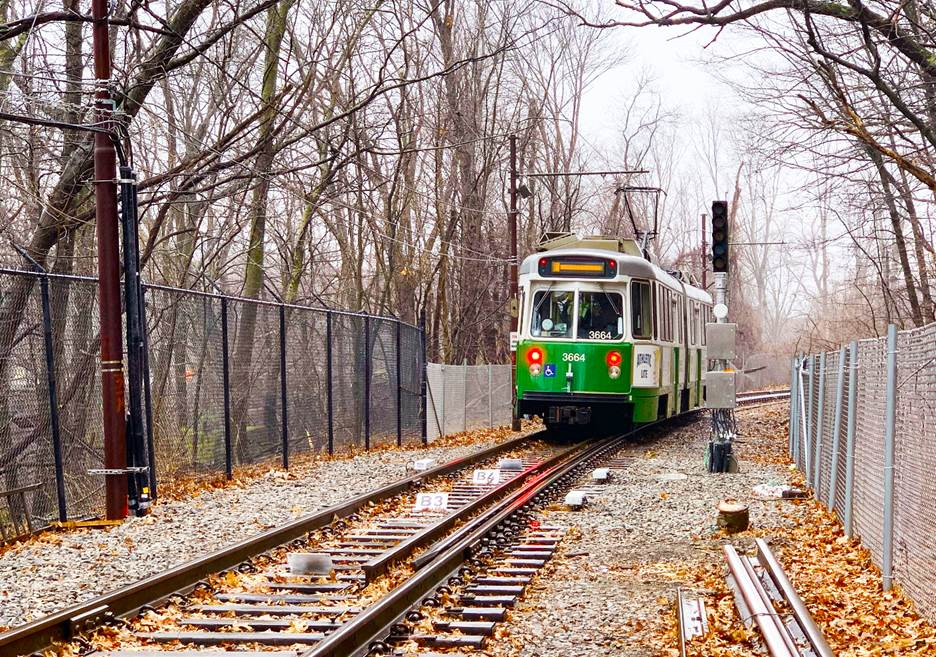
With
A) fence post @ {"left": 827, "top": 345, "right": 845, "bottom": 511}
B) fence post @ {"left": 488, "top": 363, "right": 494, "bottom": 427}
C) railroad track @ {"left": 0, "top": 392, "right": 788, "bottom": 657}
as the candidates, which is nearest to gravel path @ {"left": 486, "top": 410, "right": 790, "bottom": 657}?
railroad track @ {"left": 0, "top": 392, "right": 788, "bottom": 657}

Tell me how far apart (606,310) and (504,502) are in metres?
8.52

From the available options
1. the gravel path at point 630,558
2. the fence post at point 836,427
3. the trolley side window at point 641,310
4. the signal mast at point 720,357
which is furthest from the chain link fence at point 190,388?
the fence post at point 836,427

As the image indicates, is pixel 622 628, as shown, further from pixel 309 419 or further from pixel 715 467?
pixel 309 419

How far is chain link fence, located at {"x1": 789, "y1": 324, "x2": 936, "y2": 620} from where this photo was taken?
24.4 ft

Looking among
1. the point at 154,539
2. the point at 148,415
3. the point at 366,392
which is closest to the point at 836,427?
the point at 154,539

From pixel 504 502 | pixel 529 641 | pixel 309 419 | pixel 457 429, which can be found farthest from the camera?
pixel 457 429

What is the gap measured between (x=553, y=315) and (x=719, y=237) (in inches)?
202

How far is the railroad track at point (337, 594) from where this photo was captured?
6.94 m

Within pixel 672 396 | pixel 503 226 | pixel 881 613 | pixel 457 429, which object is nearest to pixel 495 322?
pixel 503 226

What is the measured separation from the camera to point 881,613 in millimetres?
7777

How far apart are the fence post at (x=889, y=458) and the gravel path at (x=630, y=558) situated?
1.59 metres

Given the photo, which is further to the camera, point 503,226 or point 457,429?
point 503,226

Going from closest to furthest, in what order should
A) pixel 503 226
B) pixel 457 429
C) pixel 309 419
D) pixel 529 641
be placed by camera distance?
pixel 529 641 → pixel 309 419 → pixel 457 429 → pixel 503 226

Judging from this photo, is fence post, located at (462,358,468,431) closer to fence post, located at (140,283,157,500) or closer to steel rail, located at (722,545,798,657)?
fence post, located at (140,283,157,500)
